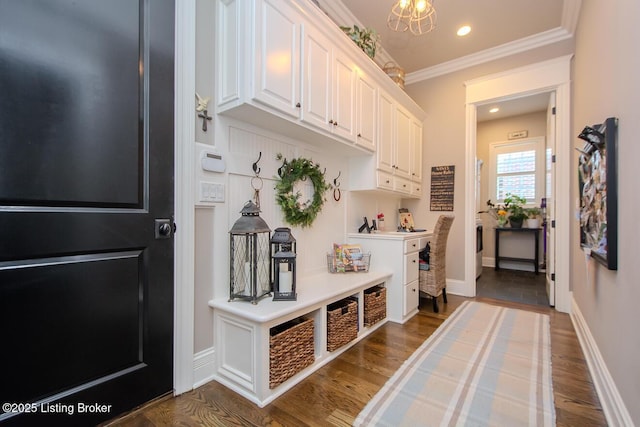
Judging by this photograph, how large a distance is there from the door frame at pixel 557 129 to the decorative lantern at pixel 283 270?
107 inches

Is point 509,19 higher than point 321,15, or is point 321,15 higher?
point 509,19

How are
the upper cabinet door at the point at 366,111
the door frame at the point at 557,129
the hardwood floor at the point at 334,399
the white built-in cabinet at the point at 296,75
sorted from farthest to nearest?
the door frame at the point at 557,129 → the upper cabinet door at the point at 366,111 → the white built-in cabinet at the point at 296,75 → the hardwood floor at the point at 334,399

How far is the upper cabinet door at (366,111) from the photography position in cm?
253

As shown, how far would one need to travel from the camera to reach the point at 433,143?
154 inches

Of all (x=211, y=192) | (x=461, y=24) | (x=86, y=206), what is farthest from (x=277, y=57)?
(x=461, y=24)

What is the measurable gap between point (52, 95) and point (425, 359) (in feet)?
8.09

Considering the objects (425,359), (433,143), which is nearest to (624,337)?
(425,359)

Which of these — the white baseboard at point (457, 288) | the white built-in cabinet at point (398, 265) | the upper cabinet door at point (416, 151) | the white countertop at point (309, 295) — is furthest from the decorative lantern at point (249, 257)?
the white baseboard at point (457, 288)

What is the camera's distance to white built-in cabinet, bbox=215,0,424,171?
162 centimetres

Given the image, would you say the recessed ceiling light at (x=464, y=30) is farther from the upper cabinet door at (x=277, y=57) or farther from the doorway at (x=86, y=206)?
the doorway at (x=86, y=206)

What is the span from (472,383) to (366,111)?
7.30 ft

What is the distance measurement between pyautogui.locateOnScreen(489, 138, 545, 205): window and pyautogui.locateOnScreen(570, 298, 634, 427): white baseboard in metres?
3.64

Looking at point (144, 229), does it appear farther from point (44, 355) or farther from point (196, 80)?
point (196, 80)

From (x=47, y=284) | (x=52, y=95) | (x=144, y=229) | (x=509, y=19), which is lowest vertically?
(x=47, y=284)
